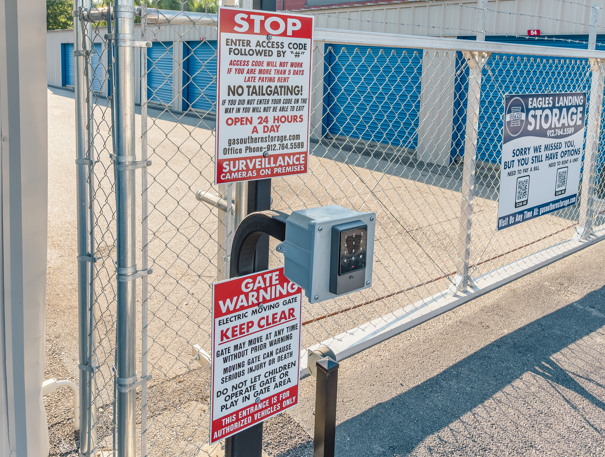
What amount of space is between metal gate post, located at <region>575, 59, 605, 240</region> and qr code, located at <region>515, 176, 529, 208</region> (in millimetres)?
1241

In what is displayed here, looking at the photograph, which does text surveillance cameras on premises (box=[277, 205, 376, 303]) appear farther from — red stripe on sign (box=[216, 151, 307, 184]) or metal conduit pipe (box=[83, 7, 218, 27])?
metal conduit pipe (box=[83, 7, 218, 27])

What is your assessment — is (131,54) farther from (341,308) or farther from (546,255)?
(546,255)

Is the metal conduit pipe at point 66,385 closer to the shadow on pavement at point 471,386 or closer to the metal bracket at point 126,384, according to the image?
the metal bracket at point 126,384

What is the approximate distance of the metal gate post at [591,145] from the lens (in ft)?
17.4

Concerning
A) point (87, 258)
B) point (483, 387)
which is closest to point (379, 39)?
point (87, 258)

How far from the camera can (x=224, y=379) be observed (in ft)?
7.55

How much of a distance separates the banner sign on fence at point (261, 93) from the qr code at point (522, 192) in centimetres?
259

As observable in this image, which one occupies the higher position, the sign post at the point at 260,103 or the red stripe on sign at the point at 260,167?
the sign post at the point at 260,103

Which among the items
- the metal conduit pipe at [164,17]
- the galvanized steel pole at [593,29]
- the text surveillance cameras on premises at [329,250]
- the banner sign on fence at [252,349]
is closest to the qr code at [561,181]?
the galvanized steel pole at [593,29]

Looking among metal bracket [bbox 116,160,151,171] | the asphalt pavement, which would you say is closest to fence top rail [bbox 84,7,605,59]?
metal bracket [bbox 116,160,151,171]

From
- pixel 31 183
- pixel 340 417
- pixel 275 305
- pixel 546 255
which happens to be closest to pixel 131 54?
pixel 31 183

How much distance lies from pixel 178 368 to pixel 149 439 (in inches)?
27.4

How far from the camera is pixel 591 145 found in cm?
542

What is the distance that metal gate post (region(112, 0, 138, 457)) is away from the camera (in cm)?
188
